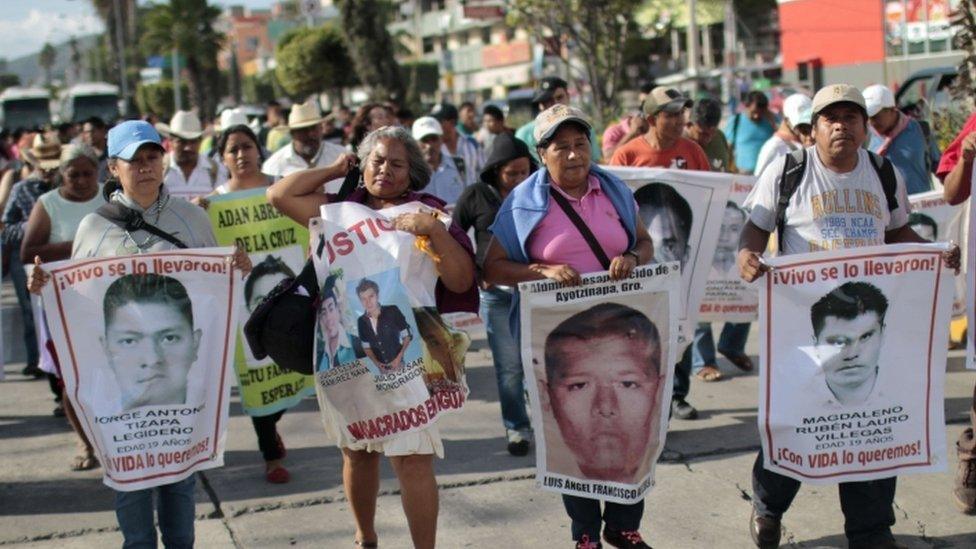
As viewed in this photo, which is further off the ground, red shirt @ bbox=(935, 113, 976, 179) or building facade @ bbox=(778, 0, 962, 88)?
building facade @ bbox=(778, 0, 962, 88)

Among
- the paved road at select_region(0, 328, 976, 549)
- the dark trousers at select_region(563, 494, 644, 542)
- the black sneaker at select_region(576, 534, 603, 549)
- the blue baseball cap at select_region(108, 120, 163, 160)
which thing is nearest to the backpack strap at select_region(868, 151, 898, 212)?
the paved road at select_region(0, 328, 976, 549)

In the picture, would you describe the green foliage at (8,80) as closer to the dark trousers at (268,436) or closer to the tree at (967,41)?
the tree at (967,41)

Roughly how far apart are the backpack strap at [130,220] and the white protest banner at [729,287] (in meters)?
4.21

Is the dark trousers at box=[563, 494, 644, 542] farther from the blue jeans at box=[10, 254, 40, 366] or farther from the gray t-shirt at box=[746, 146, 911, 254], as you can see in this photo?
the blue jeans at box=[10, 254, 40, 366]

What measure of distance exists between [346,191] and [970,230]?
2.70 m

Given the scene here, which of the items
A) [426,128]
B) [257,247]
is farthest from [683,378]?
[426,128]

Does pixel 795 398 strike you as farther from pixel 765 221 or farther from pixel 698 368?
pixel 698 368

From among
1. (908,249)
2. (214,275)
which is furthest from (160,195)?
(908,249)

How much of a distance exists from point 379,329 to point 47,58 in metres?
172

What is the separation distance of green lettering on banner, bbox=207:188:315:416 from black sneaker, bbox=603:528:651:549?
233 cm

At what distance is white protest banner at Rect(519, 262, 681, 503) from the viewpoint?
196 inches

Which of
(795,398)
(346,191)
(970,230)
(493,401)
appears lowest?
(493,401)

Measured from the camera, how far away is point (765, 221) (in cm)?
528

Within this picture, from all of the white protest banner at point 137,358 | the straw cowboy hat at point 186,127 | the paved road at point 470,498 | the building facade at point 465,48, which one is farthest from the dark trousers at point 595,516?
the building facade at point 465,48
